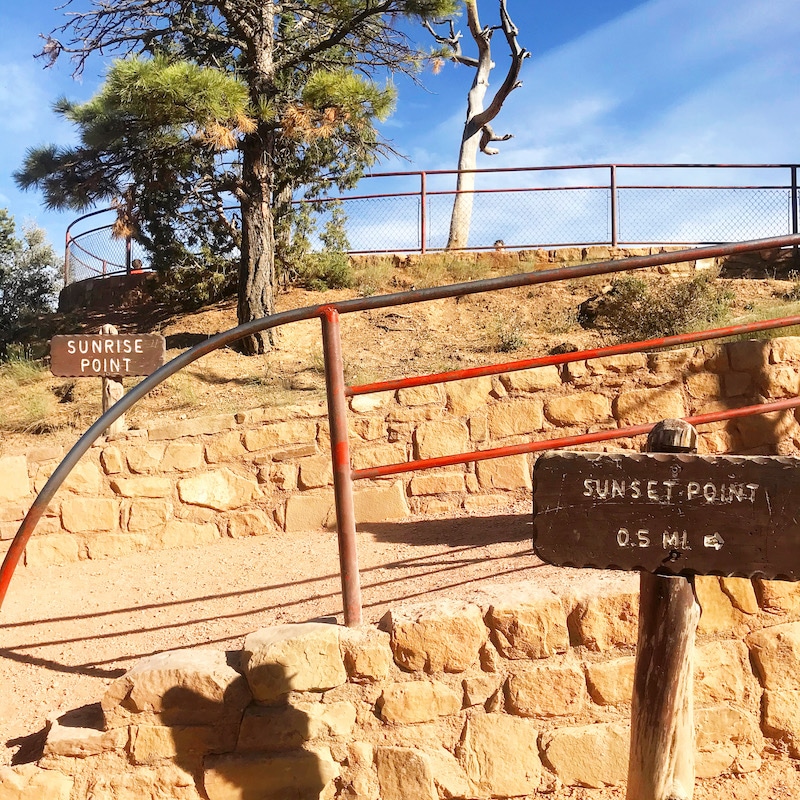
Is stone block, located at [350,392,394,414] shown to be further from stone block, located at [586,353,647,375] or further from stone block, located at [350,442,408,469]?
stone block, located at [586,353,647,375]

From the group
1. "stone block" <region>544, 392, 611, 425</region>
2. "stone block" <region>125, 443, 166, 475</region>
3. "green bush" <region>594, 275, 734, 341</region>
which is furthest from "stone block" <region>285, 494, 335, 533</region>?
"green bush" <region>594, 275, 734, 341</region>

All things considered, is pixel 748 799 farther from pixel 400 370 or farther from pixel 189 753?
pixel 400 370

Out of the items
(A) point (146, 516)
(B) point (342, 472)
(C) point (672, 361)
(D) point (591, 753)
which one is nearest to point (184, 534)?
(A) point (146, 516)

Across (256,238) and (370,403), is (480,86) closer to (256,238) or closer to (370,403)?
(256,238)

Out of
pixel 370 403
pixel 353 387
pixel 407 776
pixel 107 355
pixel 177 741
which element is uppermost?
pixel 107 355

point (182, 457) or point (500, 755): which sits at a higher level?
point (182, 457)

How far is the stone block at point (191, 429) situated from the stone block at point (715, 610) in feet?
10.4

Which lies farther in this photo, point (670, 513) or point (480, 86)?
point (480, 86)

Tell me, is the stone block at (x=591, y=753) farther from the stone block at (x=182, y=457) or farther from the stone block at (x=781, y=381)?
the stone block at (x=182, y=457)

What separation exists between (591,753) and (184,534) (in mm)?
3000

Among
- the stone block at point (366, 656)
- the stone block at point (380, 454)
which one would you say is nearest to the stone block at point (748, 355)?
the stone block at point (380, 454)

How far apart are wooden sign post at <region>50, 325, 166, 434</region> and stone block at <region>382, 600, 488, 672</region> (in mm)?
3295

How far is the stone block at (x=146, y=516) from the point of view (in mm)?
4645

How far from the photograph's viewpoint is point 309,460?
4.68 meters
